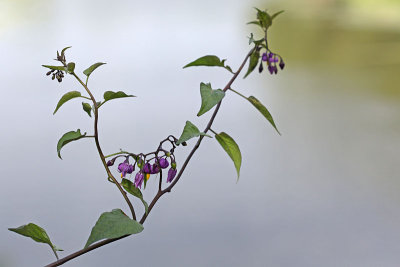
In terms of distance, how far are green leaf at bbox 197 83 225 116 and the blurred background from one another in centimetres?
89

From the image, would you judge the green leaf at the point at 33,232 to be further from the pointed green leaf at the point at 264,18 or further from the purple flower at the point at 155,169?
the pointed green leaf at the point at 264,18

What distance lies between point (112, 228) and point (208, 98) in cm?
11

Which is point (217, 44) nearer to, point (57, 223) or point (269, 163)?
point (269, 163)

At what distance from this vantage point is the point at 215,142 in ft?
6.22

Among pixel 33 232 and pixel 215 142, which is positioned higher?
pixel 215 142

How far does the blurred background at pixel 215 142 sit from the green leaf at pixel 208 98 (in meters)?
0.89

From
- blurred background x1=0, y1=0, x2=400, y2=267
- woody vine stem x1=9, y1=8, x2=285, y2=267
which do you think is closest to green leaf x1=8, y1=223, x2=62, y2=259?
woody vine stem x1=9, y1=8, x2=285, y2=267

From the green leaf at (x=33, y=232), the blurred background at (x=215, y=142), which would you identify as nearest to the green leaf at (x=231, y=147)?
the green leaf at (x=33, y=232)

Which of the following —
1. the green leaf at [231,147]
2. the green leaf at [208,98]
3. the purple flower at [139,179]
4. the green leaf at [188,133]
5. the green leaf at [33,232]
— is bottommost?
the green leaf at [33,232]

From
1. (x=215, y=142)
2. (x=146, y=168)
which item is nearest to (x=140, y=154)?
(x=146, y=168)

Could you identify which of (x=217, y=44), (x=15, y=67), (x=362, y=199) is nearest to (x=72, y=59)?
(x=15, y=67)

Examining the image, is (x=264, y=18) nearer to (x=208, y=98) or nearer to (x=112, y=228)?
(x=208, y=98)

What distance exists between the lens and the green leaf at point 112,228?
0.34m

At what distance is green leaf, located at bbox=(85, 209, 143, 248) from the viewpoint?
344 millimetres
